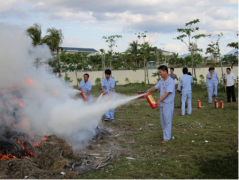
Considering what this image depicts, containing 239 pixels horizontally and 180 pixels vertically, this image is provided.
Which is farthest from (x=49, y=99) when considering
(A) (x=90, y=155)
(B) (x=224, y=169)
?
(B) (x=224, y=169)

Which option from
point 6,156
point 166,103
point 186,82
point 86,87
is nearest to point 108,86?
point 86,87

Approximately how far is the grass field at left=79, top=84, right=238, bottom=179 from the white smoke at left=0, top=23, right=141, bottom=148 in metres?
1.39

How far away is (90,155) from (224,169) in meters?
3.05

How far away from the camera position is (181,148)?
21.4ft

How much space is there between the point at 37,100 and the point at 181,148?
4.11m

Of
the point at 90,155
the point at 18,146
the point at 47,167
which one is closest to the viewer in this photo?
the point at 47,167

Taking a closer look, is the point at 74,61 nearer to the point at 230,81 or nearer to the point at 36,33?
the point at 36,33

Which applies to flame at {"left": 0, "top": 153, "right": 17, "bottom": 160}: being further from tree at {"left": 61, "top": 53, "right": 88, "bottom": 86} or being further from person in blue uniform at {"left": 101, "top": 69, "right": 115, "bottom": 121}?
tree at {"left": 61, "top": 53, "right": 88, "bottom": 86}

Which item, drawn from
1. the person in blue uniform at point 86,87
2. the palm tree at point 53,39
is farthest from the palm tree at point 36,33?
the person in blue uniform at point 86,87

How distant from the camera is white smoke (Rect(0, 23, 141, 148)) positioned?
6.55 metres

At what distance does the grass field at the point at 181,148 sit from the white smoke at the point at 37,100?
139 centimetres

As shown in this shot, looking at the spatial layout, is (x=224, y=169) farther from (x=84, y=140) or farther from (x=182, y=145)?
(x=84, y=140)

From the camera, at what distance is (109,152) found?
6348 millimetres

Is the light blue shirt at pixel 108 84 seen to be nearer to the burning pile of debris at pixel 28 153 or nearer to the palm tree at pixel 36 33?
the burning pile of debris at pixel 28 153
